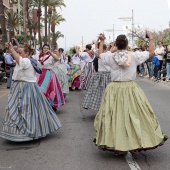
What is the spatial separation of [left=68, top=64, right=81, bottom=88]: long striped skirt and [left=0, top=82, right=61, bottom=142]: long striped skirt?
30.0 ft

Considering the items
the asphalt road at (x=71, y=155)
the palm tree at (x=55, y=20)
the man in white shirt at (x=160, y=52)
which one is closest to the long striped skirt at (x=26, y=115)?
the asphalt road at (x=71, y=155)

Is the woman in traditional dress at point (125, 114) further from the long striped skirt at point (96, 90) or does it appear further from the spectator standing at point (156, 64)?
the spectator standing at point (156, 64)

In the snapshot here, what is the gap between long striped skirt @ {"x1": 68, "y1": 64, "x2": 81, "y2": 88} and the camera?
52.9ft

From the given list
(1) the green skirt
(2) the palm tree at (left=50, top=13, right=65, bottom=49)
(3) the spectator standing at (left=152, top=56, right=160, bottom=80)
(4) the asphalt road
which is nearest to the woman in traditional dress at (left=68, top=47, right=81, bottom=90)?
(3) the spectator standing at (left=152, top=56, right=160, bottom=80)

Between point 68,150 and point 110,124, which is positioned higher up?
point 110,124

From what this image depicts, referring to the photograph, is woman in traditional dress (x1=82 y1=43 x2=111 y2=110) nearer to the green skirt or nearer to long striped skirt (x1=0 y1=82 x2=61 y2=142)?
long striped skirt (x1=0 y1=82 x2=61 y2=142)

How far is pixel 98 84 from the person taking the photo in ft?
28.7

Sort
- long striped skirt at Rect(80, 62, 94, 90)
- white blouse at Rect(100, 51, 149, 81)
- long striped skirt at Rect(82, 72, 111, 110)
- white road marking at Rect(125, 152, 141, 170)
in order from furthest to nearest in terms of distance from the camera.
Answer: long striped skirt at Rect(80, 62, 94, 90), long striped skirt at Rect(82, 72, 111, 110), white blouse at Rect(100, 51, 149, 81), white road marking at Rect(125, 152, 141, 170)

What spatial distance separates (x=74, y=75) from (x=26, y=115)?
9.59 meters

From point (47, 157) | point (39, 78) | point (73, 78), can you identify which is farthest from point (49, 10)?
point (47, 157)

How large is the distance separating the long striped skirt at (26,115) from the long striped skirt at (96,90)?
187cm

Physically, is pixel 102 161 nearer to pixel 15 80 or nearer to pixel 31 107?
pixel 31 107

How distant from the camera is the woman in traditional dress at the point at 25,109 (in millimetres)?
6574

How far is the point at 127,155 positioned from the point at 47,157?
1.16 m
